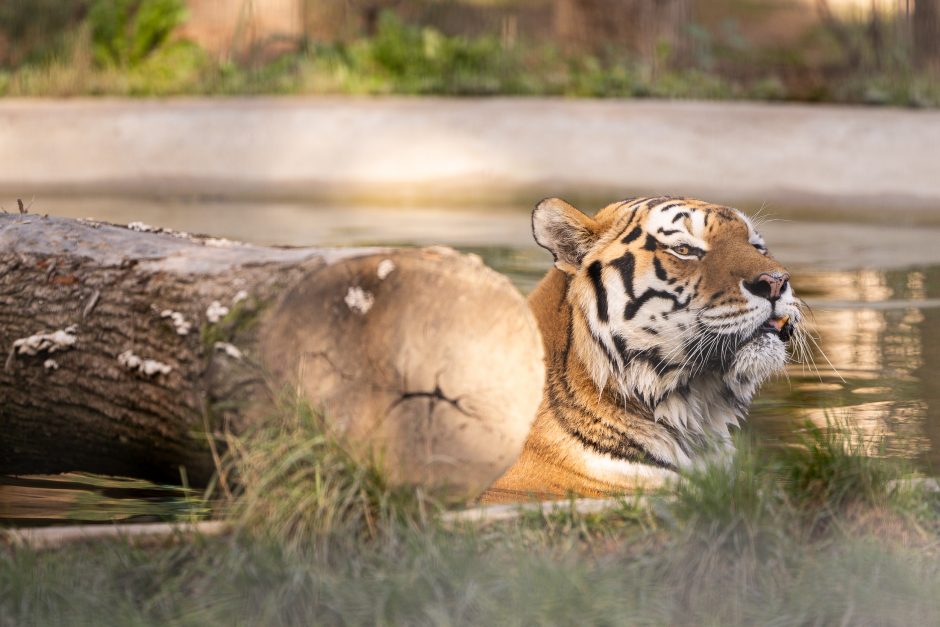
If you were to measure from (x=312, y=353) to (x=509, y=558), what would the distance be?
77 cm

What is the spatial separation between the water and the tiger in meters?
0.36

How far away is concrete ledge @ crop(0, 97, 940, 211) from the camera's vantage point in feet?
37.4

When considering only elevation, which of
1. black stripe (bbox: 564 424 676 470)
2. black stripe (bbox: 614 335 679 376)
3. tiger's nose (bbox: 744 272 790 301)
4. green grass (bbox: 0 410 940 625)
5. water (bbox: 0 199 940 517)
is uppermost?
tiger's nose (bbox: 744 272 790 301)

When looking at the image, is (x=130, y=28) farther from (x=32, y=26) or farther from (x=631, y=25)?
(x=631, y=25)

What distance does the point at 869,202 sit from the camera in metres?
11.2

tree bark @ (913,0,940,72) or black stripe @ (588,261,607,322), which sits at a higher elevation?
tree bark @ (913,0,940,72)

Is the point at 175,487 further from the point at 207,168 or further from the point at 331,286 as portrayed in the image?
the point at 207,168

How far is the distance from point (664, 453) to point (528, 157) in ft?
26.0

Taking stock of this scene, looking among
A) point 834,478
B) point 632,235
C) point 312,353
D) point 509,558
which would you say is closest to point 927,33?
point 632,235

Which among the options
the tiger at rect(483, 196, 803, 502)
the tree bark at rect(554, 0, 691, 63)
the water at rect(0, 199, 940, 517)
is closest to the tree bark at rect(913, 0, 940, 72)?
the tree bark at rect(554, 0, 691, 63)

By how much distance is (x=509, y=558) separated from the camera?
11.1 ft

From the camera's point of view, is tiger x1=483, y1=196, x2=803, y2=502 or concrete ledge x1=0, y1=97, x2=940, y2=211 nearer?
tiger x1=483, y1=196, x2=803, y2=502

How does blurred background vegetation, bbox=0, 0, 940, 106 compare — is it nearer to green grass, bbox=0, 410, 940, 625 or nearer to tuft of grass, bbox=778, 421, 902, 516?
tuft of grass, bbox=778, 421, 902, 516

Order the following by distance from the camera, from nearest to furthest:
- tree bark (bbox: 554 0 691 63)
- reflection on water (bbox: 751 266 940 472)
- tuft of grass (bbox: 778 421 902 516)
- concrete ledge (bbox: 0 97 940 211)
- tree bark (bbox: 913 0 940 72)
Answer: tuft of grass (bbox: 778 421 902 516) < reflection on water (bbox: 751 266 940 472) < concrete ledge (bbox: 0 97 940 211) < tree bark (bbox: 913 0 940 72) < tree bark (bbox: 554 0 691 63)
